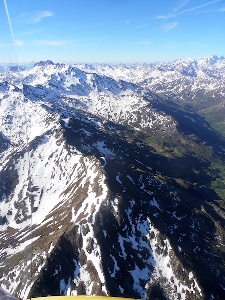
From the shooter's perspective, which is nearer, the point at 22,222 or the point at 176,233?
the point at 176,233

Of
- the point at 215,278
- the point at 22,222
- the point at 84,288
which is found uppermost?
the point at 84,288

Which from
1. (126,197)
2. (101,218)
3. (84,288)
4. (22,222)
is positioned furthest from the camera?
(22,222)

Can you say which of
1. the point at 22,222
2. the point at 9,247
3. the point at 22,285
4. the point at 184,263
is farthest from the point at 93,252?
the point at 22,222

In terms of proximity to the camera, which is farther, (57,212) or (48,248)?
(57,212)

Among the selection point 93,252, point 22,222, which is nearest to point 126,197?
point 93,252

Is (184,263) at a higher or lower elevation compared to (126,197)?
lower

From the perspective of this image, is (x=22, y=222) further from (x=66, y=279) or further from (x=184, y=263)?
(x=184, y=263)

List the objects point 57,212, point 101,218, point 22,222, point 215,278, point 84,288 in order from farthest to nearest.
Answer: point 22,222 < point 57,212 < point 101,218 < point 215,278 < point 84,288

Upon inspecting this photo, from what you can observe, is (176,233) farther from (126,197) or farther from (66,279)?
(66,279)

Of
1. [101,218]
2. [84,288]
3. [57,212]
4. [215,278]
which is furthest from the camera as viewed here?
[57,212]
